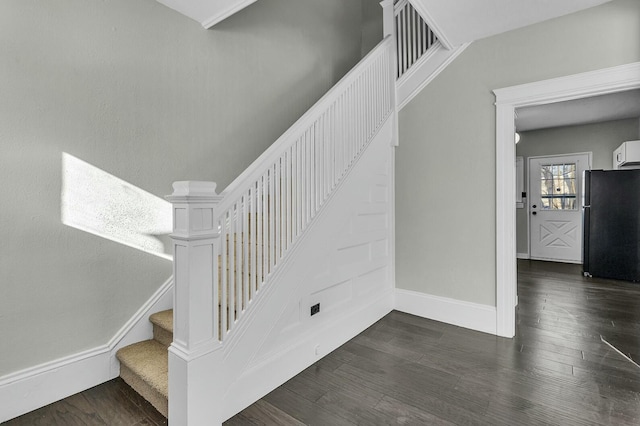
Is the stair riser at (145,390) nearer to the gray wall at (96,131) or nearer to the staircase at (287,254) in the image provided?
the staircase at (287,254)

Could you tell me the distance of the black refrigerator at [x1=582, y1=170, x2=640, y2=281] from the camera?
501 centimetres

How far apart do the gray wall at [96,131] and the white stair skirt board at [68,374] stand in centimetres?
5

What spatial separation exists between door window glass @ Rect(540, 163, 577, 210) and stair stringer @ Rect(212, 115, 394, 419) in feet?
16.7

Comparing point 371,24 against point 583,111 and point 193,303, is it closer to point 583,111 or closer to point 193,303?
point 583,111

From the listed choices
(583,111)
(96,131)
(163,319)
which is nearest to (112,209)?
(96,131)

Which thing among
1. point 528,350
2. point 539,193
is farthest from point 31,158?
point 539,193

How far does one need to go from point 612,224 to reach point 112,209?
673 centimetres

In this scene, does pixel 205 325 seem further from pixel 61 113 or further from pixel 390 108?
pixel 390 108

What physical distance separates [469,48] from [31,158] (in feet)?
11.5

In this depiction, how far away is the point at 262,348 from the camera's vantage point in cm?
200

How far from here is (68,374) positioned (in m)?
1.97

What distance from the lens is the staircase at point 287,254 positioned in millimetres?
1588

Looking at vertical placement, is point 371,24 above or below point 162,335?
above

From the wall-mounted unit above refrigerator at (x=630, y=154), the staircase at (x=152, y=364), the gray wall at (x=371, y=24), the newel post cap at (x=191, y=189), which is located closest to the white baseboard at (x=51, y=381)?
the staircase at (x=152, y=364)
